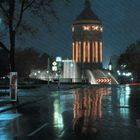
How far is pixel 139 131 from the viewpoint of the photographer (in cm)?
1908

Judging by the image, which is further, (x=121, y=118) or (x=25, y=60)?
(x=25, y=60)

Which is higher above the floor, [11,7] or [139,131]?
[11,7]

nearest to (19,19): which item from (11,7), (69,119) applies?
(11,7)

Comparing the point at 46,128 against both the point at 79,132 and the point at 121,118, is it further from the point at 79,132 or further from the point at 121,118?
the point at 121,118

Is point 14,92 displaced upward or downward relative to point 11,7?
downward

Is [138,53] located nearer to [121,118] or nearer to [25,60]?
[25,60]

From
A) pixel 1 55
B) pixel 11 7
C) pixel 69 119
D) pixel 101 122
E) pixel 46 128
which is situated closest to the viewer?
pixel 46 128

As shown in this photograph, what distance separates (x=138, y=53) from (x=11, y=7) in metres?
131

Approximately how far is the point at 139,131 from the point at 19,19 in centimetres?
2167

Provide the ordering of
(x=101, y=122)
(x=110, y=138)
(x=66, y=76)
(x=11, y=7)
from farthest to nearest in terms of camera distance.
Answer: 1. (x=66, y=76)
2. (x=11, y=7)
3. (x=101, y=122)
4. (x=110, y=138)

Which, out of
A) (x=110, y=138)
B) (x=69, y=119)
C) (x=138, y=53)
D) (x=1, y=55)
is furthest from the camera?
(x=138, y=53)

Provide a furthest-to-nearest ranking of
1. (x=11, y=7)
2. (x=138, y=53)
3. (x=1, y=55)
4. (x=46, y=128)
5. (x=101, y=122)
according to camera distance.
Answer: (x=138, y=53) → (x=1, y=55) → (x=11, y=7) → (x=101, y=122) → (x=46, y=128)

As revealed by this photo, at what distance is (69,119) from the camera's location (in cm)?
2395

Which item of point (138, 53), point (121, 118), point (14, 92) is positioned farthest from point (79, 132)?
point (138, 53)
